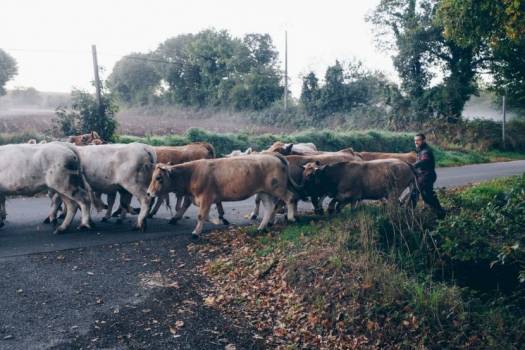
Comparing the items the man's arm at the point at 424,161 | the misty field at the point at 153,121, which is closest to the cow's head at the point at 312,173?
the man's arm at the point at 424,161

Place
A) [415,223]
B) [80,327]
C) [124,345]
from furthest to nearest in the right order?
1. [415,223]
2. [80,327]
3. [124,345]

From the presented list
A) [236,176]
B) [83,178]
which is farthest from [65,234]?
[236,176]

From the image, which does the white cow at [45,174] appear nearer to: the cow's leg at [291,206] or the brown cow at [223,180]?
the brown cow at [223,180]

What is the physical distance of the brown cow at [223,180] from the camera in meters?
10.8

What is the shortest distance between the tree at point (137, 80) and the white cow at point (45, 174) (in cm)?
4134

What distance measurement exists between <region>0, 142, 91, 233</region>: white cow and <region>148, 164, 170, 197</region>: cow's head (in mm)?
1446

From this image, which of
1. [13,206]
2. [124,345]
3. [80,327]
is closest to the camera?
[124,345]

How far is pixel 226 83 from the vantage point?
152 ft

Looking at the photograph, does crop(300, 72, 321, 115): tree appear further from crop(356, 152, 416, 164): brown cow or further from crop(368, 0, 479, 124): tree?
crop(356, 152, 416, 164): brown cow

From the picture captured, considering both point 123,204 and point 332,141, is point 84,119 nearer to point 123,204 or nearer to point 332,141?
point 123,204

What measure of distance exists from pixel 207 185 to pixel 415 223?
422 centimetres

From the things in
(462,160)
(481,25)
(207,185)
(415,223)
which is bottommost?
(462,160)

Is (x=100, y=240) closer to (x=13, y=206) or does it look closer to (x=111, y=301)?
(x=111, y=301)

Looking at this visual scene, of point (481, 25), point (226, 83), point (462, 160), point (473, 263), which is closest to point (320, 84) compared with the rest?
point (226, 83)
